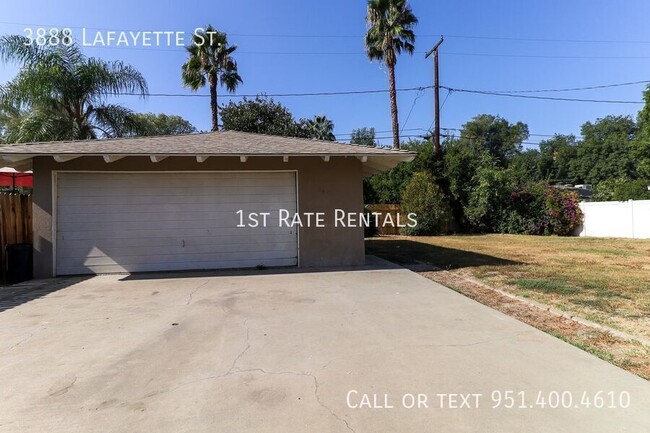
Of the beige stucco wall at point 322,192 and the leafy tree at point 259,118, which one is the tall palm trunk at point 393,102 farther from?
the beige stucco wall at point 322,192

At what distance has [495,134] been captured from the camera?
207 feet

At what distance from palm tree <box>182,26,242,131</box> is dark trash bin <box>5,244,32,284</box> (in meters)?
14.6

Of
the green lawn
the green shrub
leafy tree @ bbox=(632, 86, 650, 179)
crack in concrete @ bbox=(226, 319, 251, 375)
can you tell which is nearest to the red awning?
crack in concrete @ bbox=(226, 319, 251, 375)

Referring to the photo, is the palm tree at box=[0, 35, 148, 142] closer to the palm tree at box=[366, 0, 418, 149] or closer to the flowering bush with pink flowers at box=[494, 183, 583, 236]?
the palm tree at box=[366, 0, 418, 149]

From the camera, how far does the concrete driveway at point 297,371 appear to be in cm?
268

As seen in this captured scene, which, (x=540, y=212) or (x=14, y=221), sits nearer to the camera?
(x=14, y=221)

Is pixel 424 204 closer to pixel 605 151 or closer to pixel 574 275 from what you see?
pixel 574 275

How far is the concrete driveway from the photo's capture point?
2.68 metres

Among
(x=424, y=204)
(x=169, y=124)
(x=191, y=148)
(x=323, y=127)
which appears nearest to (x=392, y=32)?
(x=424, y=204)

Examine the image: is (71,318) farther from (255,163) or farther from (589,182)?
(589,182)

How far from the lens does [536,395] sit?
300 centimetres

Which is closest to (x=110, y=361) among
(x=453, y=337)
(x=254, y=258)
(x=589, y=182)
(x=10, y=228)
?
(x=453, y=337)

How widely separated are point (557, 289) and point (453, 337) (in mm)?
3450

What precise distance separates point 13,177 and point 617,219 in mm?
24250
